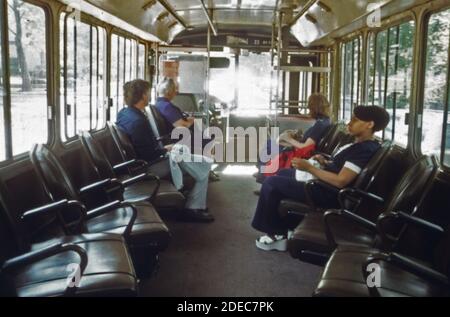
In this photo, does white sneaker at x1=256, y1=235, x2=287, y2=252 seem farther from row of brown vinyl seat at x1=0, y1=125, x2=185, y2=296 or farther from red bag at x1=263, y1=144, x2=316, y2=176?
red bag at x1=263, y1=144, x2=316, y2=176

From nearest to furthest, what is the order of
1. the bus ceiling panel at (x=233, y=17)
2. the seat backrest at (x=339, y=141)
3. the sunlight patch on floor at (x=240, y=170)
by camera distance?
the seat backrest at (x=339, y=141) < the bus ceiling panel at (x=233, y=17) < the sunlight patch on floor at (x=240, y=170)

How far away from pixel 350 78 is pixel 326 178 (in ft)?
9.39

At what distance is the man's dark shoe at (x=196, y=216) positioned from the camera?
199 inches

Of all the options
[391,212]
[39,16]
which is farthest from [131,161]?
[391,212]

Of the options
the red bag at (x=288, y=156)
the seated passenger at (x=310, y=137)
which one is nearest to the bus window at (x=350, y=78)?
the seated passenger at (x=310, y=137)

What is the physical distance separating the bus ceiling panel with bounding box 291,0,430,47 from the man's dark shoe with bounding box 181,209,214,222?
2232 millimetres

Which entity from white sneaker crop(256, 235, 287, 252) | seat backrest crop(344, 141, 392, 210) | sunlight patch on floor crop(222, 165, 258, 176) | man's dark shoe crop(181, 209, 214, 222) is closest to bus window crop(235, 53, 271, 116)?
sunlight patch on floor crop(222, 165, 258, 176)

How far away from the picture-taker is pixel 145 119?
16.1 ft

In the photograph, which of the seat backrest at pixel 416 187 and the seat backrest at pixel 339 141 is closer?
the seat backrest at pixel 416 187

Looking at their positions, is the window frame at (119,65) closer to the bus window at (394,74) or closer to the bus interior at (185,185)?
the bus interior at (185,185)

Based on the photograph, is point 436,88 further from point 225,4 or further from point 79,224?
point 225,4

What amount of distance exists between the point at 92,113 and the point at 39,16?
60.4 inches

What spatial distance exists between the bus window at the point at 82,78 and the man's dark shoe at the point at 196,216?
3.94 feet
